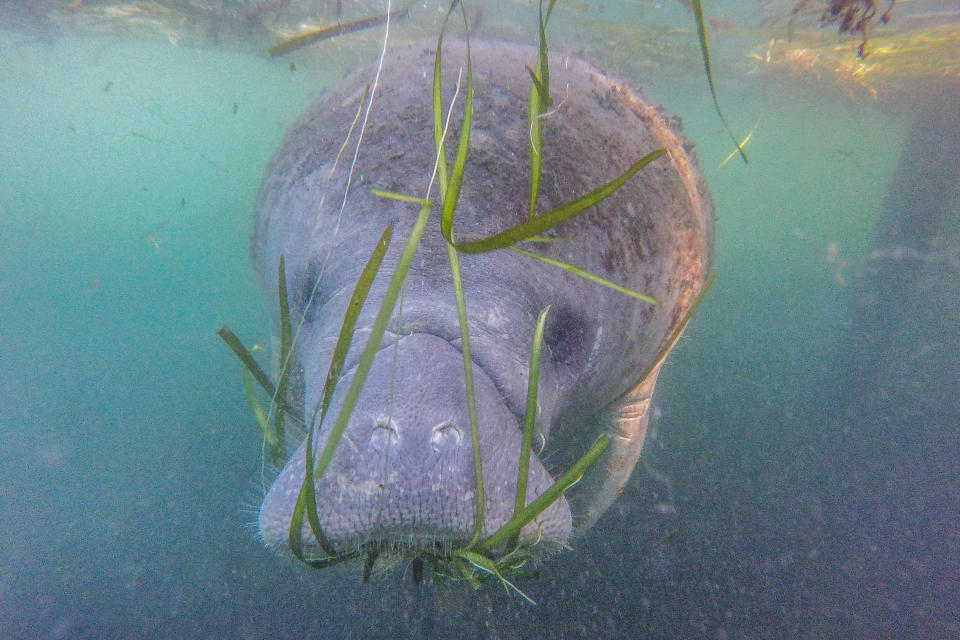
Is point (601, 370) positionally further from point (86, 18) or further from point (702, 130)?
point (702, 130)

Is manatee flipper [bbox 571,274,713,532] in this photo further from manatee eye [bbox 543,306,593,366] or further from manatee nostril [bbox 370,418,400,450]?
manatee nostril [bbox 370,418,400,450]

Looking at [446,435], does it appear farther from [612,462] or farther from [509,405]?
[612,462]

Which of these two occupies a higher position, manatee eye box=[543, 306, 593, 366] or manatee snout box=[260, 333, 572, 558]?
manatee eye box=[543, 306, 593, 366]

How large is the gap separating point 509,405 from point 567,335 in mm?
440

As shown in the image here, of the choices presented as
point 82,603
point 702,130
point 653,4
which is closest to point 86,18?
point 653,4

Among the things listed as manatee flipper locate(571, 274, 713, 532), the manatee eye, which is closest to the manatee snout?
the manatee eye

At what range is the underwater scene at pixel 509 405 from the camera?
4.92 ft

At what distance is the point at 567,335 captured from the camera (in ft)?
6.51

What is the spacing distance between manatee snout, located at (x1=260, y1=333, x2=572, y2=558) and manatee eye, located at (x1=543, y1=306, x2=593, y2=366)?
0.46 metres

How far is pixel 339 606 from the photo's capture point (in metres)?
3.60

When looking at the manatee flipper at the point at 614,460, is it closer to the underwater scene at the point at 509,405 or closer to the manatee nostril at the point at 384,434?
the underwater scene at the point at 509,405

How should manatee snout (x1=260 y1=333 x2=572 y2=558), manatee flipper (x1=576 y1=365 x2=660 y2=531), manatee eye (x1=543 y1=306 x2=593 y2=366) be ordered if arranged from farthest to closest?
manatee flipper (x1=576 y1=365 x2=660 y2=531) → manatee eye (x1=543 y1=306 x2=593 y2=366) → manatee snout (x1=260 y1=333 x2=572 y2=558)

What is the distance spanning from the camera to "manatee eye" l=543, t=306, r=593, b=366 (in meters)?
1.93

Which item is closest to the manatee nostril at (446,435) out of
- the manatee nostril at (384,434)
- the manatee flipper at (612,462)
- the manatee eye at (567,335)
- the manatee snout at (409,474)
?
the manatee snout at (409,474)
